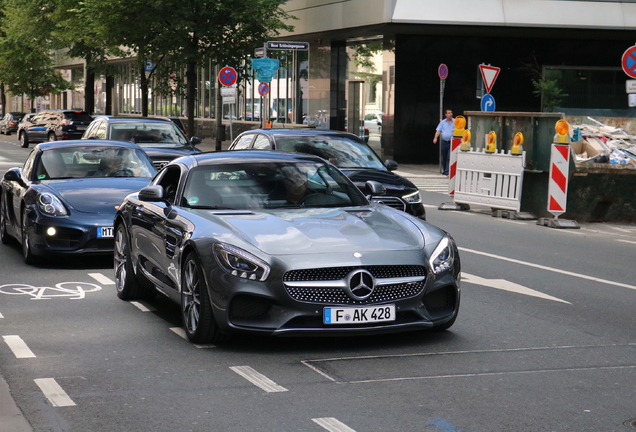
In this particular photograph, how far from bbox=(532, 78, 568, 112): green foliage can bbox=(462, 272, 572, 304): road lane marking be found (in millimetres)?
29267

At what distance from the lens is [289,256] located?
709 centimetres

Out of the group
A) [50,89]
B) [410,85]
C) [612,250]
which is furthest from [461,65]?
[50,89]

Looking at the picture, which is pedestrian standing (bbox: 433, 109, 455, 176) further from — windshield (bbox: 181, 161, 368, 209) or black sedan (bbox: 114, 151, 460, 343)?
black sedan (bbox: 114, 151, 460, 343)

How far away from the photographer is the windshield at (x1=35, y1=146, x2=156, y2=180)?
512 inches

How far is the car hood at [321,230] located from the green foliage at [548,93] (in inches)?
1282

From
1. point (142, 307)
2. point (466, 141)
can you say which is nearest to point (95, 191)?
point (142, 307)

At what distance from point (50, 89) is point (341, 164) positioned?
65.8m

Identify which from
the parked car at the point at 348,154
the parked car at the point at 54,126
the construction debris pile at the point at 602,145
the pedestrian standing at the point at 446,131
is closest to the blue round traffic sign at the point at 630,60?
the construction debris pile at the point at 602,145

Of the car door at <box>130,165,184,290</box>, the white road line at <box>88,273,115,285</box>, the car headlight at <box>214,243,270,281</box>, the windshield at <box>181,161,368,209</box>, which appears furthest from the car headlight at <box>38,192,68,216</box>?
the car headlight at <box>214,243,270,281</box>

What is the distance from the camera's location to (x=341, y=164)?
14484 millimetres

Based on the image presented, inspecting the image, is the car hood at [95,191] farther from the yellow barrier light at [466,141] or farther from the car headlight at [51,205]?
the yellow barrier light at [466,141]

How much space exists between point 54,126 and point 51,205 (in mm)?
40008

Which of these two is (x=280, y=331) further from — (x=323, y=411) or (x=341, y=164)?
(x=341, y=164)

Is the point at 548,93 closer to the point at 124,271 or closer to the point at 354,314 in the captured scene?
the point at 124,271
